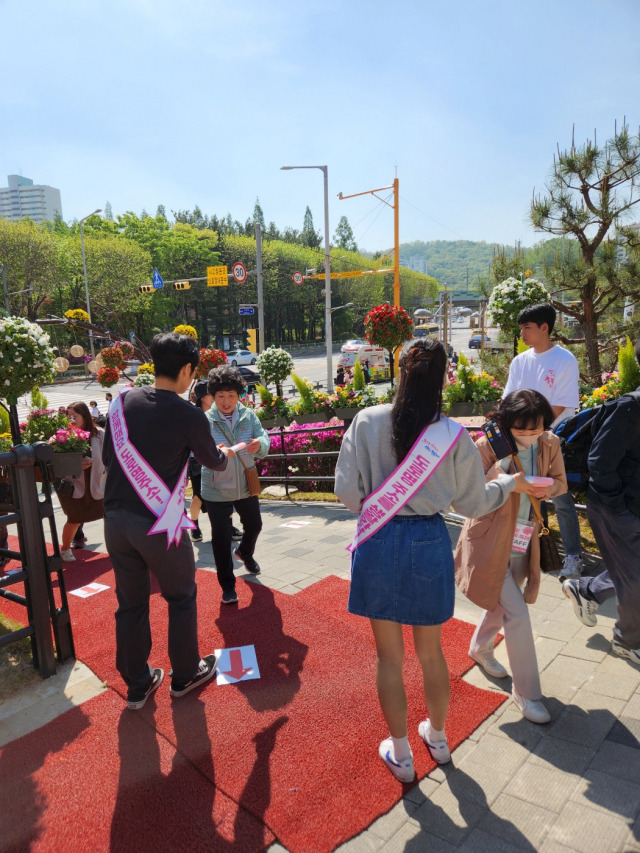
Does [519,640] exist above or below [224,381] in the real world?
below

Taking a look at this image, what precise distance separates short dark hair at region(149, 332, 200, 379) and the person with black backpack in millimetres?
2088

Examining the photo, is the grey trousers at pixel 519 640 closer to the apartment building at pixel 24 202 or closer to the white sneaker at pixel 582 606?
the white sneaker at pixel 582 606

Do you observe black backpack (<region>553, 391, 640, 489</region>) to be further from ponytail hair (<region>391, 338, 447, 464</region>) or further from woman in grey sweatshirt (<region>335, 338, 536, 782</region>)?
ponytail hair (<region>391, 338, 447, 464</region>)

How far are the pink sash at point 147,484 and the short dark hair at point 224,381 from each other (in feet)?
4.21

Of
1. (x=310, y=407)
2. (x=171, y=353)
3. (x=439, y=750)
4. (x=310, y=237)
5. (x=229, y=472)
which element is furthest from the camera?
(x=310, y=237)

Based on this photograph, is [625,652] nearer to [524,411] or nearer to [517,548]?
[517,548]

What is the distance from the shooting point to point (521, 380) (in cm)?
427

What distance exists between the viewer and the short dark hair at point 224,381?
13.1ft

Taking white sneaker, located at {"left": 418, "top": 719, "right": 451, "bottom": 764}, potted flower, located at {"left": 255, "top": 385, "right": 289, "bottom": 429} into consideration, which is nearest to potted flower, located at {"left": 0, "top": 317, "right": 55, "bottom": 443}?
white sneaker, located at {"left": 418, "top": 719, "right": 451, "bottom": 764}

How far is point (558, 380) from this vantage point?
4062mm

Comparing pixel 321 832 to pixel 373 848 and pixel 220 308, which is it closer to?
pixel 373 848

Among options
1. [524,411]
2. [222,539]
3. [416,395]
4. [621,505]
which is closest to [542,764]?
[621,505]

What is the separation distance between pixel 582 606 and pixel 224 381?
2.64m

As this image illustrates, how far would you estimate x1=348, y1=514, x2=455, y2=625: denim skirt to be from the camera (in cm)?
212
